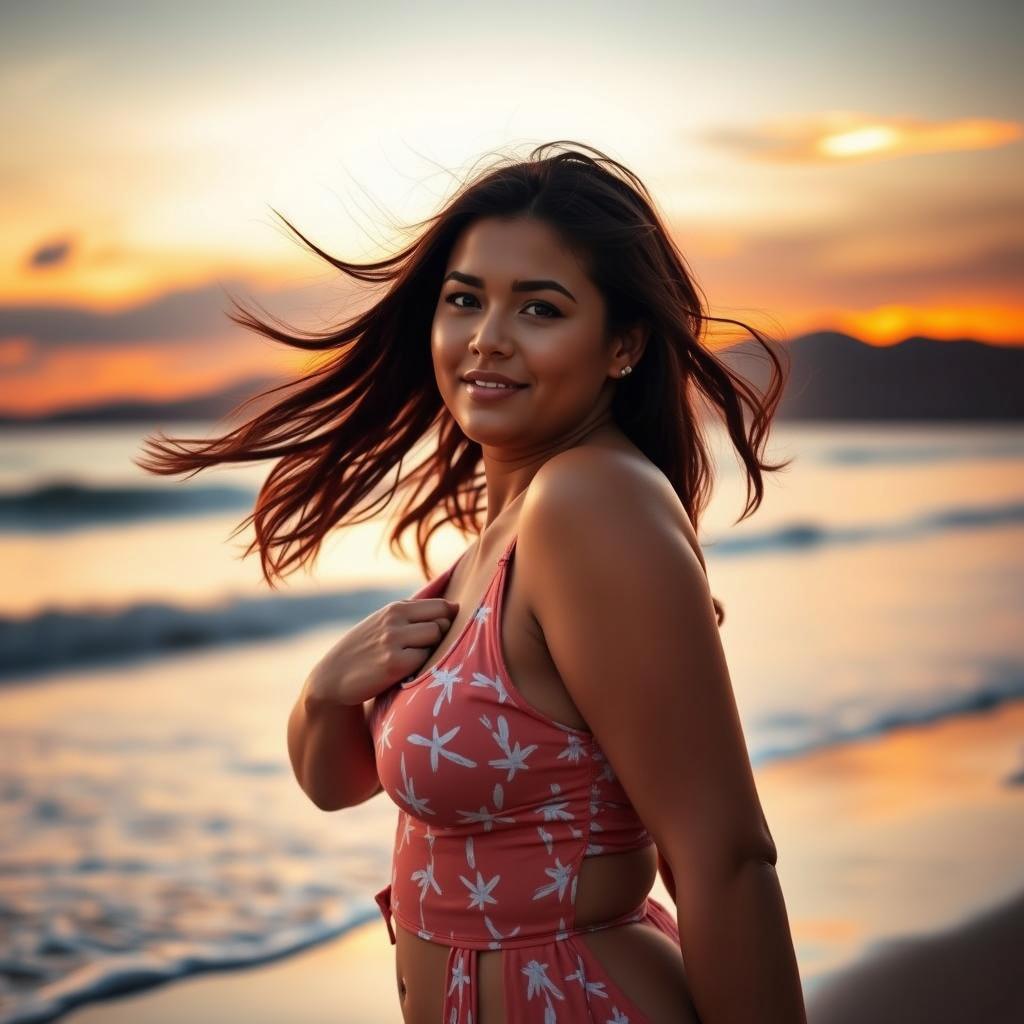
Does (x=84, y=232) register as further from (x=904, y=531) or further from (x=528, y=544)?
(x=528, y=544)

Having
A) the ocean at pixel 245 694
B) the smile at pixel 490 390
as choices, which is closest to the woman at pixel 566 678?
the smile at pixel 490 390

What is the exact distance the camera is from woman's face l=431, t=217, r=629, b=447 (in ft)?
6.15

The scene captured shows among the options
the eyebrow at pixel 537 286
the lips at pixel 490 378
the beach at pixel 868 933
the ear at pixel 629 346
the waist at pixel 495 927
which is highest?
the eyebrow at pixel 537 286

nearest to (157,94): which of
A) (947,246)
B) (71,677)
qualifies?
(71,677)

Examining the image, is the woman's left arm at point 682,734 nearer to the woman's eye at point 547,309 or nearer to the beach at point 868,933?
the woman's eye at point 547,309

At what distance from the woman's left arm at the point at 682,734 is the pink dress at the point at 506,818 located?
0.33ft

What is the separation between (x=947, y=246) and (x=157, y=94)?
11.1m

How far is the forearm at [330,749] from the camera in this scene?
2.09m

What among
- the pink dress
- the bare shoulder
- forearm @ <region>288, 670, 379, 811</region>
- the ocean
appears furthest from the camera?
the ocean

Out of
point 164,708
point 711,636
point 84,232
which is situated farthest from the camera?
point 84,232

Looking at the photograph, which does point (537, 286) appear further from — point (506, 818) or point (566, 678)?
point (506, 818)

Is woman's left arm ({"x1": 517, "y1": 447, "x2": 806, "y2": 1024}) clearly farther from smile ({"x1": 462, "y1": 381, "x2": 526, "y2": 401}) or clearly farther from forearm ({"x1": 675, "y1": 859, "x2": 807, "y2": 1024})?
smile ({"x1": 462, "y1": 381, "x2": 526, "y2": 401})

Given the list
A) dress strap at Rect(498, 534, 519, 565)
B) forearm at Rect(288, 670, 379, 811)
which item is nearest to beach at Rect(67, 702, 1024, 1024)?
forearm at Rect(288, 670, 379, 811)

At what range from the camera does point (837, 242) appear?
60.5ft
